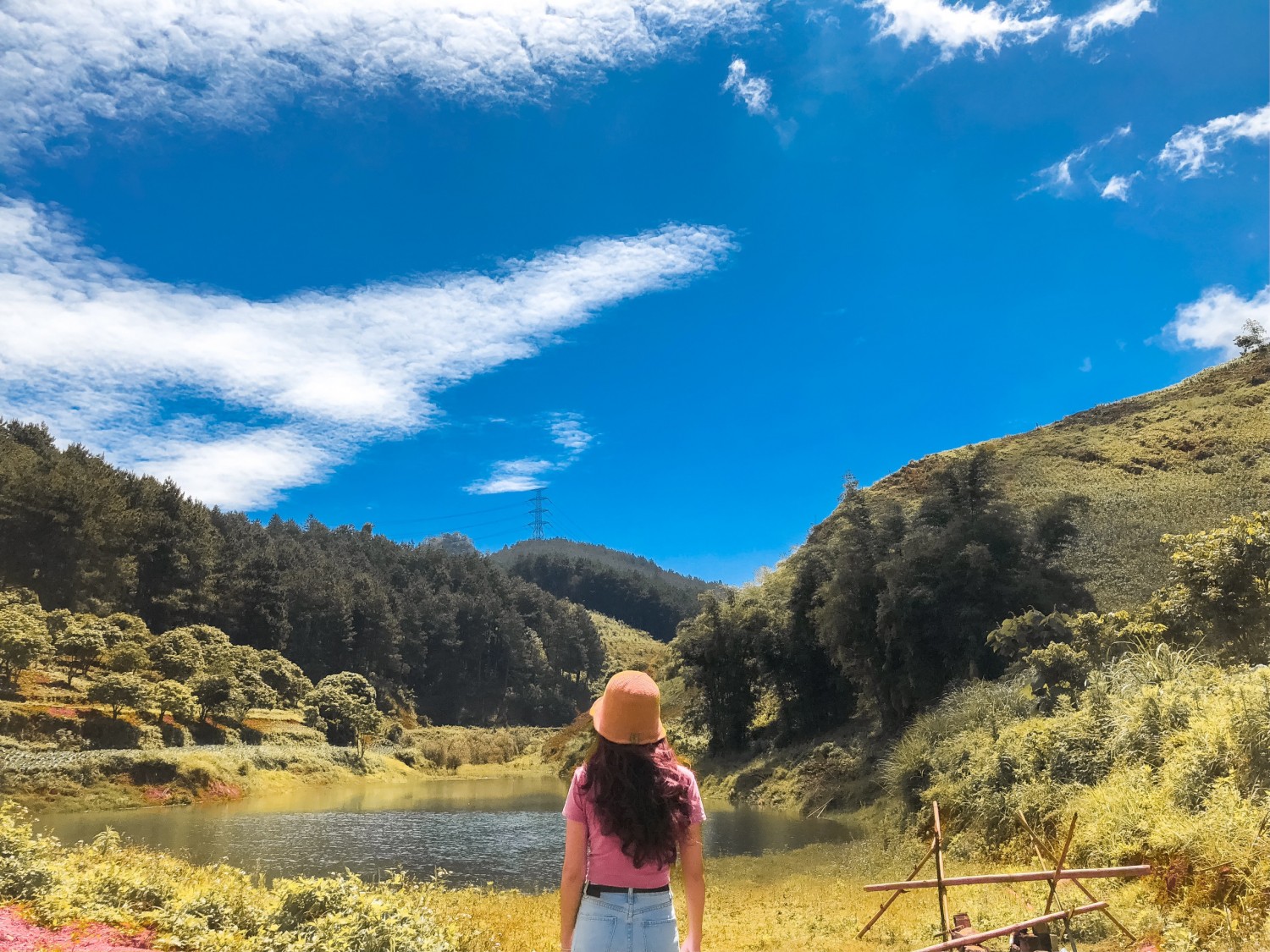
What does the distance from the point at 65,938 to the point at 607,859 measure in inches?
288

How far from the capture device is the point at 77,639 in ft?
133

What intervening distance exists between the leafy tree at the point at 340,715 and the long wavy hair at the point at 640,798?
5900 centimetres

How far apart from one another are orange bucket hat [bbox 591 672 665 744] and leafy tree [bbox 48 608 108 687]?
46.5m

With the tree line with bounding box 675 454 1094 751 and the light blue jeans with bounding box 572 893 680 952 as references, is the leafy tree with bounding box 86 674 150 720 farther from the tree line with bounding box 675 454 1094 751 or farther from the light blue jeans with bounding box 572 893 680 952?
the light blue jeans with bounding box 572 893 680 952

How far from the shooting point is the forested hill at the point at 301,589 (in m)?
56.2

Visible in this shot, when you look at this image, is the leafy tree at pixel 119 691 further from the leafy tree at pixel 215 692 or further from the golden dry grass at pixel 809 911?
the golden dry grass at pixel 809 911

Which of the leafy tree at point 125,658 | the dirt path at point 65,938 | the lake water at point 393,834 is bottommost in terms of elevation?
the lake water at point 393,834

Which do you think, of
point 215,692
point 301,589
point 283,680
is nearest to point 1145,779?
point 215,692

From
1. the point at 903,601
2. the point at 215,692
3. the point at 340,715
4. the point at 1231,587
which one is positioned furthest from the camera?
the point at 340,715

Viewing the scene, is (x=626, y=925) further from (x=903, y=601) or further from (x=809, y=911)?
(x=903, y=601)

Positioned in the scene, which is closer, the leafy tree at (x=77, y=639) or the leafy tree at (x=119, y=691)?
the leafy tree at (x=119, y=691)

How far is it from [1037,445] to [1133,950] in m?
65.5

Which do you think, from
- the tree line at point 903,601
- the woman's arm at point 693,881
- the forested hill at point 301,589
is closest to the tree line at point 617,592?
the forested hill at point 301,589

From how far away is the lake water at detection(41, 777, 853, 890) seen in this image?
18.5m
